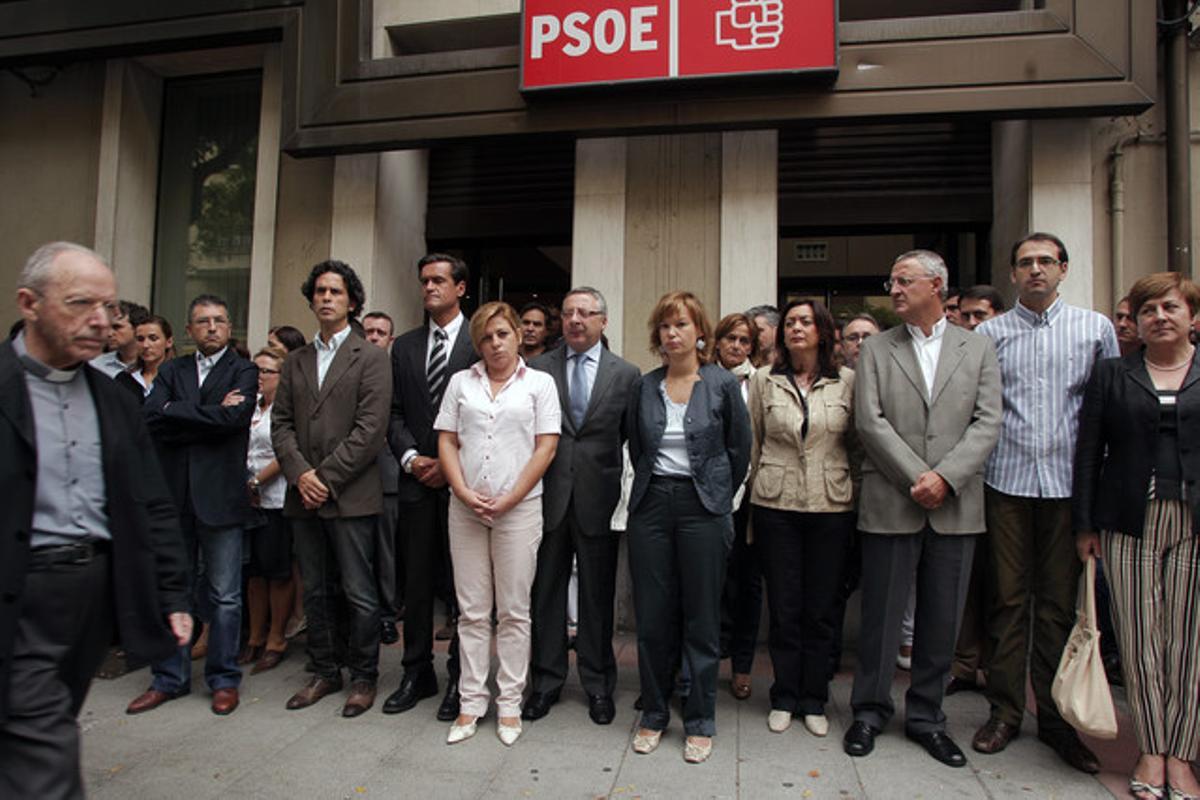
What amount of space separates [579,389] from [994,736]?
2.68 metres

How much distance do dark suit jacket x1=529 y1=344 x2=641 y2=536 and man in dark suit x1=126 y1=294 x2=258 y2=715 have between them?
5.92 ft

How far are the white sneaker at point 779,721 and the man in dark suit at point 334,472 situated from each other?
215 cm

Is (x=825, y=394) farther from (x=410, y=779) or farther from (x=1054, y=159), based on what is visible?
(x=1054, y=159)

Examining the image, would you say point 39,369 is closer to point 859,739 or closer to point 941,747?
point 859,739

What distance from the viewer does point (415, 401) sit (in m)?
4.29

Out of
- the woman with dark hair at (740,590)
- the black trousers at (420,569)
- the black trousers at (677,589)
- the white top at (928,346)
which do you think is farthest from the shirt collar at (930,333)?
the black trousers at (420,569)

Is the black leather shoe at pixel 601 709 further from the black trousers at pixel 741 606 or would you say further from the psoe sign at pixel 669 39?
the psoe sign at pixel 669 39

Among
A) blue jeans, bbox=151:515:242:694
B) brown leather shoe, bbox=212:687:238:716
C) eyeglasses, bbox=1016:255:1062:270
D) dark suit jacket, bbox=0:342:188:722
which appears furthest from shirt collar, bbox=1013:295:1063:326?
brown leather shoe, bbox=212:687:238:716

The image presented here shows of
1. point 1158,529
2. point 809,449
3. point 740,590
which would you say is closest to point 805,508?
point 809,449

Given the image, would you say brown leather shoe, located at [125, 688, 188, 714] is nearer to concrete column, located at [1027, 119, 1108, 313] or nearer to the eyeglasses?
the eyeglasses

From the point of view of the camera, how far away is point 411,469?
13.5ft

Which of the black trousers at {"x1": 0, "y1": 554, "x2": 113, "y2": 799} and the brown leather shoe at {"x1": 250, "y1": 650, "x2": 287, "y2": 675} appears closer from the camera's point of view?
the black trousers at {"x1": 0, "y1": 554, "x2": 113, "y2": 799}

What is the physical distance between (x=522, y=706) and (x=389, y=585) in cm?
140

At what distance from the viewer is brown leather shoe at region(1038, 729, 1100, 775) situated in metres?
3.42
